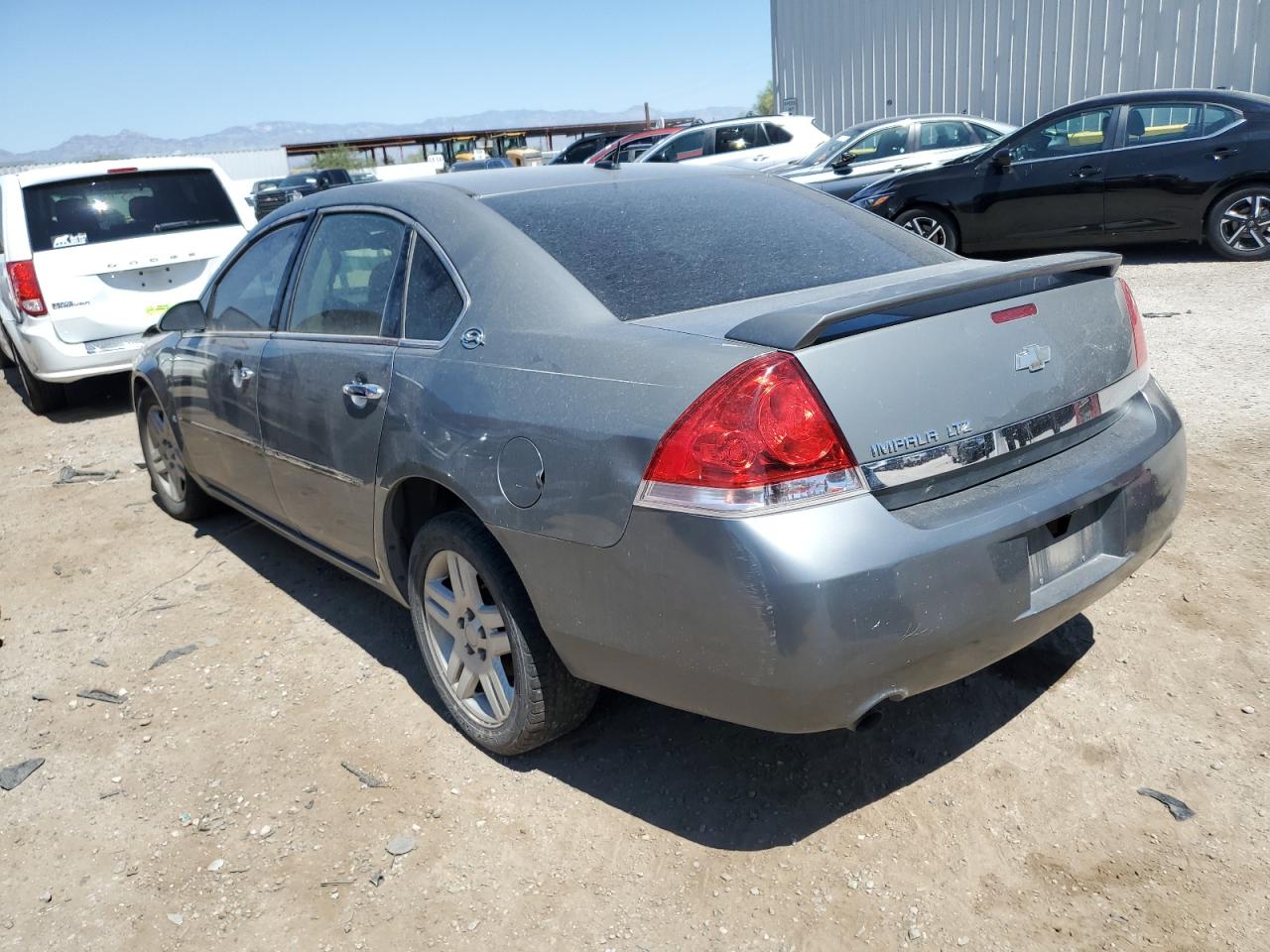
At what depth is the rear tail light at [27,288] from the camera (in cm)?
790

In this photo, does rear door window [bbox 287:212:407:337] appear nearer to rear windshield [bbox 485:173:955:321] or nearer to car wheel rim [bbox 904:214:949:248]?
rear windshield [bbox 485:173:955:321]

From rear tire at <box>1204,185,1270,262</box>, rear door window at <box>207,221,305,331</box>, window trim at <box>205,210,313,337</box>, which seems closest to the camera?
window trim at <box>205,210,313,337</box>

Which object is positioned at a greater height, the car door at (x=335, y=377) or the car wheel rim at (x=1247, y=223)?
the car door at (x=335, y=377)

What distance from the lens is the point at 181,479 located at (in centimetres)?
538

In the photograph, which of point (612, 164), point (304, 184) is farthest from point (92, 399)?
point (304, 184)

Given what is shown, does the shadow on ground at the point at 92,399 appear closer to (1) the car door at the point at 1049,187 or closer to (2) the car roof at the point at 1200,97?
(1) the car door at the point at 1049,187

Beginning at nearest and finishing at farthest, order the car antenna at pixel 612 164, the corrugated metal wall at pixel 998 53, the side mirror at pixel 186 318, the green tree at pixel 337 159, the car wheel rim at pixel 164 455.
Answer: the car antenna at pixel 612 164 < the side mirror at pixel 186 318 < the car wheel rim at pixel 164 455 < the corrugated metal wall at pixel 998 53 < the green tree at pixel 337 159

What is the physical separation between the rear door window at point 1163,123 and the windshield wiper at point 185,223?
8055 millimetres

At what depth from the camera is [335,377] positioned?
11.5ft

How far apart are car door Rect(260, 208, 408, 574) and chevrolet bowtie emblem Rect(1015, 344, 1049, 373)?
1.79 metres

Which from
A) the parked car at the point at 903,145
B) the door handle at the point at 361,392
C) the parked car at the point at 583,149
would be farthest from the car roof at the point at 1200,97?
the parked car at the point at 583,149

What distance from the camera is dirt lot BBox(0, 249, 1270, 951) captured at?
2.51 m

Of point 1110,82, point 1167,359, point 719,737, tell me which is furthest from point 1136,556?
point 1110,82

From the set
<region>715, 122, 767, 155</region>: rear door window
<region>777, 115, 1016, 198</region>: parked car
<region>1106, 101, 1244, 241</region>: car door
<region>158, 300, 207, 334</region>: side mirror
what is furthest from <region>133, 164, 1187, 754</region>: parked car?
<region>715, 122, 767, 155</region>: rear door window
